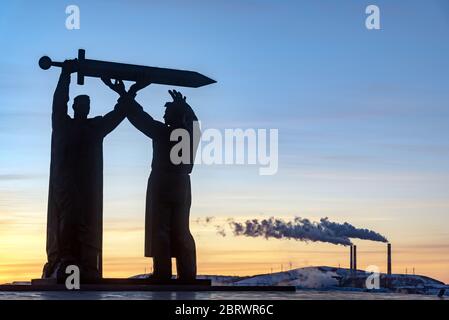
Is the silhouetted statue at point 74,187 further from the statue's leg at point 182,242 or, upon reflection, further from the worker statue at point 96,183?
the statue's leg at point 182,242

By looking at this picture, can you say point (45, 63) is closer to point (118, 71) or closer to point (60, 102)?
point (60, 102)

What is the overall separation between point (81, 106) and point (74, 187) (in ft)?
5.33

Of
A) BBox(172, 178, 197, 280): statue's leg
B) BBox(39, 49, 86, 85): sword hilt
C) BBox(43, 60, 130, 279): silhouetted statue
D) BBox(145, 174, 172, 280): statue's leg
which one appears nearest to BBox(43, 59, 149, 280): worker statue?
BBox(43, 60, 130, 279): silhouetted statue

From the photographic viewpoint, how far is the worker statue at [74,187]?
65.9ft

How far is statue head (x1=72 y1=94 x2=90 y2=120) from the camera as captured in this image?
66.8 ft

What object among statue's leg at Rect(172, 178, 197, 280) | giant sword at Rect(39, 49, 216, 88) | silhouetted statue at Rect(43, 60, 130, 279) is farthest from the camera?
giant sword at Rect(39, 49, 216, 88)

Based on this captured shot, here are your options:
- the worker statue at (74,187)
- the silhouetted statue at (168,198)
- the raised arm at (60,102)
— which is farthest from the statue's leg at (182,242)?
the raised arm at (60,102)

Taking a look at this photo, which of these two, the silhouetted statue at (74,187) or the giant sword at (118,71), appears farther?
the giant sword at (118,71)

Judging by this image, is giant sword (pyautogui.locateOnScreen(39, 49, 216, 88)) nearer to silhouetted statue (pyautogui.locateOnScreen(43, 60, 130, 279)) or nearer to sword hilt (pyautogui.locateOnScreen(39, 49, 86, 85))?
sword hilt (pyautogui.locateOnScreen(39, 49, 86, 85))

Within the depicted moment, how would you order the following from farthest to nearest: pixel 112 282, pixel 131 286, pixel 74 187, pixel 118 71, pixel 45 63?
1. pixel 118 71
2. pixel 45 63
3. pixel 74 187
4. pixel 112 282
5. pixel 131 286

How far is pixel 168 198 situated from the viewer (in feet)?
66.3

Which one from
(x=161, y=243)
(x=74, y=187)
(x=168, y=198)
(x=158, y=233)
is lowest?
(x=161, y=243)

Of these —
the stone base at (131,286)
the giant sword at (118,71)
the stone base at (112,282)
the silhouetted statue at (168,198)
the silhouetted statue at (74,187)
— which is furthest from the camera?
the giant sword at (118,71)

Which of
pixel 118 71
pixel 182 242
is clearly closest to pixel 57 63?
pixel 118 71
